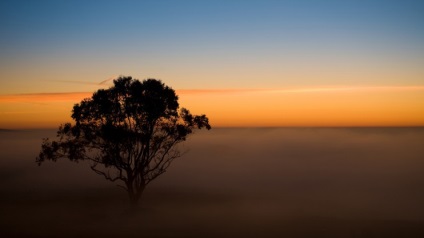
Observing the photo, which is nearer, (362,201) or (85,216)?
(85,216)

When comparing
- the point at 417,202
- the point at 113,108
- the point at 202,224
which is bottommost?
the point at 417,202

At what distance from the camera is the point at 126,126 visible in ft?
141

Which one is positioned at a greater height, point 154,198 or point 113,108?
point 113,108

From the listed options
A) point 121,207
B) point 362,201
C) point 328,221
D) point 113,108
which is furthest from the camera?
point 362,201

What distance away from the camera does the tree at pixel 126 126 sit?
4216 centimetres

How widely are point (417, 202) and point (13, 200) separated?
8015 centimetres

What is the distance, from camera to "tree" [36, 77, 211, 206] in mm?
42156

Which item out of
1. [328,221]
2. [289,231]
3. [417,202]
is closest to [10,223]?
[289,231]

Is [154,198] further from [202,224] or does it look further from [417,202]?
[417,202]

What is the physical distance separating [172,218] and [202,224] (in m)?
4.49

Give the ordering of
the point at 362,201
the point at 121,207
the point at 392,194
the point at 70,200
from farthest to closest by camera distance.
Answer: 1. the point at 392,194
2. the point at 362,201
3. the point at 70,200
4. the point at 121,207

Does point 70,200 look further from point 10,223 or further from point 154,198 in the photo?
point 10,223

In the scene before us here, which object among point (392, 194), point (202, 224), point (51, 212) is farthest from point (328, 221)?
point (392, 194)

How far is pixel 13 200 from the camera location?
59344 mm
